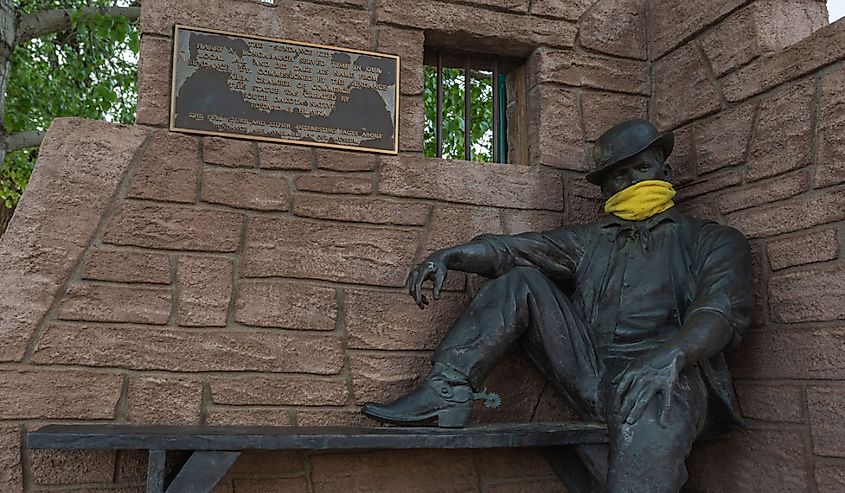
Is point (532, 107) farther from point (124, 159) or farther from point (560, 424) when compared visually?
point (124, 159)

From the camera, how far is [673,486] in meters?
2.36

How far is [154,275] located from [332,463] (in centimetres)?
100

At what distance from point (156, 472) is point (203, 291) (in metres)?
0.80

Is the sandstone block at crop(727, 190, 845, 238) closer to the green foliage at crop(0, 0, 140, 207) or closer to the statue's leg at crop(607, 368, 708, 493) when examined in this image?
the statue's leg at crop(607, 368, 708, 493)

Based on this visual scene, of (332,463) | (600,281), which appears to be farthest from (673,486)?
(332,463)

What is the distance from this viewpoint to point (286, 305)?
2.96m

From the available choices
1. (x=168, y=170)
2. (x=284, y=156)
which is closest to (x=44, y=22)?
(x=168, y=170)

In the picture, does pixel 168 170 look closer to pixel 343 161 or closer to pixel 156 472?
pixel 343 161

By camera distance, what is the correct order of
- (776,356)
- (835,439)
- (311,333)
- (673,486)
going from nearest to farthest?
(673,486) → (835,439) → (776,356) → (311,333)

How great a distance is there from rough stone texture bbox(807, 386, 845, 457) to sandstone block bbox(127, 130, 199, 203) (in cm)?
242

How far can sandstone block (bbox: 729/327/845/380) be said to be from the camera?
255 cm

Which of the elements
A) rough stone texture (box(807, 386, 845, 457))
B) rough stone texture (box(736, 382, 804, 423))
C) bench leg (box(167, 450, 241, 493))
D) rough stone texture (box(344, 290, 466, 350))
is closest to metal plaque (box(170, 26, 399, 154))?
rough stone texture (box(344, 290, 466, 350))

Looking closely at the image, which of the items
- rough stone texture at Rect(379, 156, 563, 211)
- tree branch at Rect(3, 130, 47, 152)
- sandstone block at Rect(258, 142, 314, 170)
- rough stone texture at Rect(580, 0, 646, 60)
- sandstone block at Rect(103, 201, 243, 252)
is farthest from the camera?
tree branch at Rect(3, 130, 47, 152)

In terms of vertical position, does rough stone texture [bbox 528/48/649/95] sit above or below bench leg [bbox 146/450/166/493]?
above
